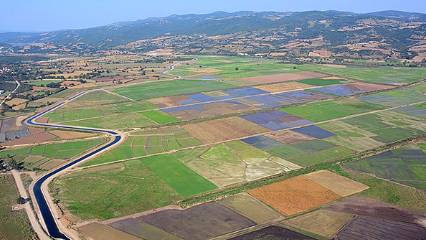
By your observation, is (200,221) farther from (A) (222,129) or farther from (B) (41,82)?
(B) (41,82)

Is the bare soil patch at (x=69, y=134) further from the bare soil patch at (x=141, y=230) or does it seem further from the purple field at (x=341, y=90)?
the purple field at (x=341, y=90)

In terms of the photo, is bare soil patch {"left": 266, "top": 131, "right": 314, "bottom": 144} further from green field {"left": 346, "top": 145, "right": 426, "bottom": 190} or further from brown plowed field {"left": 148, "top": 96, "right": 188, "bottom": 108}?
brown plowed field {"left": 148, "top": 96, "right": 188, "bottom": 108}

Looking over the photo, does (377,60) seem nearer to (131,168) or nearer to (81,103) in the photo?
(81,103)

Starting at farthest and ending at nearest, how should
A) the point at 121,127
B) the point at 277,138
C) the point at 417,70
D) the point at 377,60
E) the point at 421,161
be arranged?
the point at 377,60 → the point at 417,70 → the point at 121,127 → the point at 277,138 → the point at 421,161

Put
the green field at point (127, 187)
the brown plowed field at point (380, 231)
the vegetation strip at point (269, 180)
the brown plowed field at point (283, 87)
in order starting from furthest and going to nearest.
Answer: the brown plowed field at point (283, 87) < the vegetation strip at point (269, 180) < the green field at point (127, 187) < the brown plowed field at point (380, 231)

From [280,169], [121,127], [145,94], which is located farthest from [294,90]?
[280,169]

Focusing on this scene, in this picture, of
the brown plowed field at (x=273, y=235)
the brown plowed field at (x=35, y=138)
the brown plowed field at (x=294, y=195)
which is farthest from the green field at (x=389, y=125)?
the brown plowed field at (x=35, y=138)
